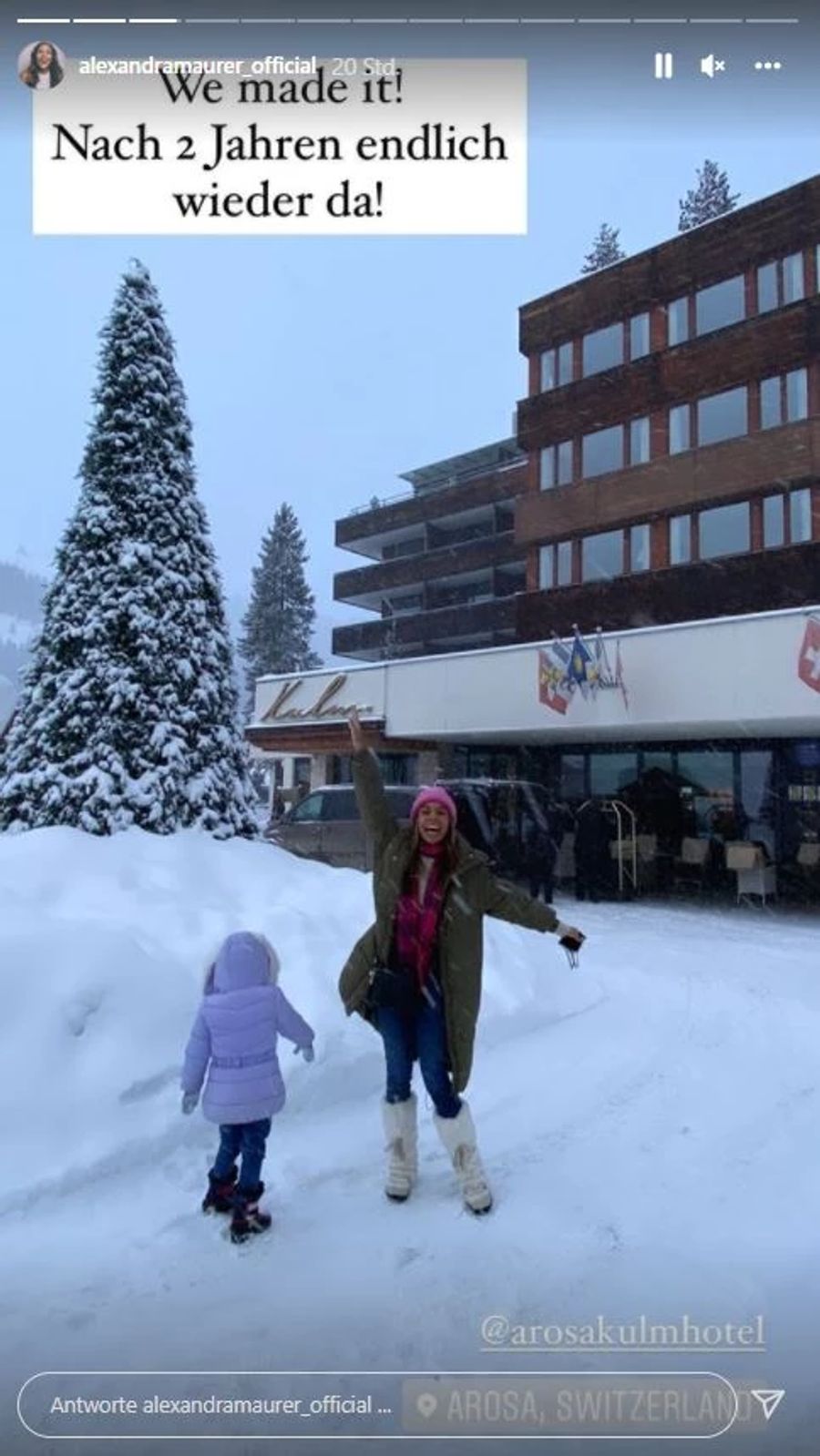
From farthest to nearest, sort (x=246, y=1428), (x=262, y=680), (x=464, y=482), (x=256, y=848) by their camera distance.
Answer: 1. (x=464, y=482)
2. (x=262, y=680)
3. (x=256, y=848)
4. (x=246, y=1428)

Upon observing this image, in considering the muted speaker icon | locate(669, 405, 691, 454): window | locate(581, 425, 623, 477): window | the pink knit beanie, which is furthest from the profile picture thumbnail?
locate(581, 425, 623, 477): window

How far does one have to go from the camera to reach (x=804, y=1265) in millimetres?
2793

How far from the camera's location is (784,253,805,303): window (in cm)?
1702

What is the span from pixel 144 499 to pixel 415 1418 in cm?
607

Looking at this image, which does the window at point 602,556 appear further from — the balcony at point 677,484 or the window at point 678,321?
the window at point 678,321

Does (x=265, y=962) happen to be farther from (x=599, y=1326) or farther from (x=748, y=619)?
(x=748, y=619)

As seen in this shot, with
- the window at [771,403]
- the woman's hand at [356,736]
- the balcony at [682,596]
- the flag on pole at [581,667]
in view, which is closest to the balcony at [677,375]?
the window at [771,403]

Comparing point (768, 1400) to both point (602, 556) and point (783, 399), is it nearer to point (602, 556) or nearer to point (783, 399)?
point (783, 399)

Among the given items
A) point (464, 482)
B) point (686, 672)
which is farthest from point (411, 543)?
point (686, 672)

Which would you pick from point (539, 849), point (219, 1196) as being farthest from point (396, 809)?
point (219, 1196)

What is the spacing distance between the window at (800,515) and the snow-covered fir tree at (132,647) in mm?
13220

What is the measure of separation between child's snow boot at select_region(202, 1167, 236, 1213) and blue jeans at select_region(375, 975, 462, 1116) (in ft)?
2.22

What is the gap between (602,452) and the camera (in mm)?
19812

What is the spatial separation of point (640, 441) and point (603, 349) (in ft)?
8.23
